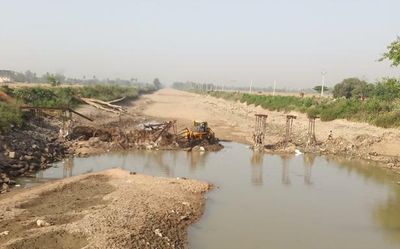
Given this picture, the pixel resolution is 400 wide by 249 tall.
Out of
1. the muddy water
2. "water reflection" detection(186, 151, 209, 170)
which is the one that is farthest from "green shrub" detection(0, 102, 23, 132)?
"water reflection" detection(186, 151, 209, 170)

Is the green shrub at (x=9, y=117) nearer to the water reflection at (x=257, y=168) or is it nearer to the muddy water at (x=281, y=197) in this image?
the muddy water at (x=281, y=197)

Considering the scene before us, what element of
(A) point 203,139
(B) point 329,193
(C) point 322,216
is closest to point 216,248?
(C) point 322,216

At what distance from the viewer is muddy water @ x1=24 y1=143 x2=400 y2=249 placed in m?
15.5

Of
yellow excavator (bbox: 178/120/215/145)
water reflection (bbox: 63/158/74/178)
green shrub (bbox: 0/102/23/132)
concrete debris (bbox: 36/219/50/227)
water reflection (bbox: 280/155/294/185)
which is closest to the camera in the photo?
concrete debris (bbox: 36/219/50/227)

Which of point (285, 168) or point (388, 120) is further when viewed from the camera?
point (388, 120)

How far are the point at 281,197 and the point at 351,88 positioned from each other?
5884cm

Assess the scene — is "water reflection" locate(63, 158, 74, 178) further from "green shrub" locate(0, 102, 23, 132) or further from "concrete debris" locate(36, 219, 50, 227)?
"concrete debris" locate(36, 219, 50, 227)

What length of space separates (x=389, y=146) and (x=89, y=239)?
95.1ft

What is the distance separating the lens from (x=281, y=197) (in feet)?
69.6

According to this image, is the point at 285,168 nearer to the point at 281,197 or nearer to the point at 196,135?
the point at 281,197

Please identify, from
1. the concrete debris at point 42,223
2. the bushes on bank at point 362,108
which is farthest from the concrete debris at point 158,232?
the bushes on bank at point 362,108

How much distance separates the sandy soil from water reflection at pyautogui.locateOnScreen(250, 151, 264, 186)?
410 centimetres

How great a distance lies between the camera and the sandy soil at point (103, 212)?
1273 cm

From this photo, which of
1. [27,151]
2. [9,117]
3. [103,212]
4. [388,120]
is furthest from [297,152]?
[103,212]
